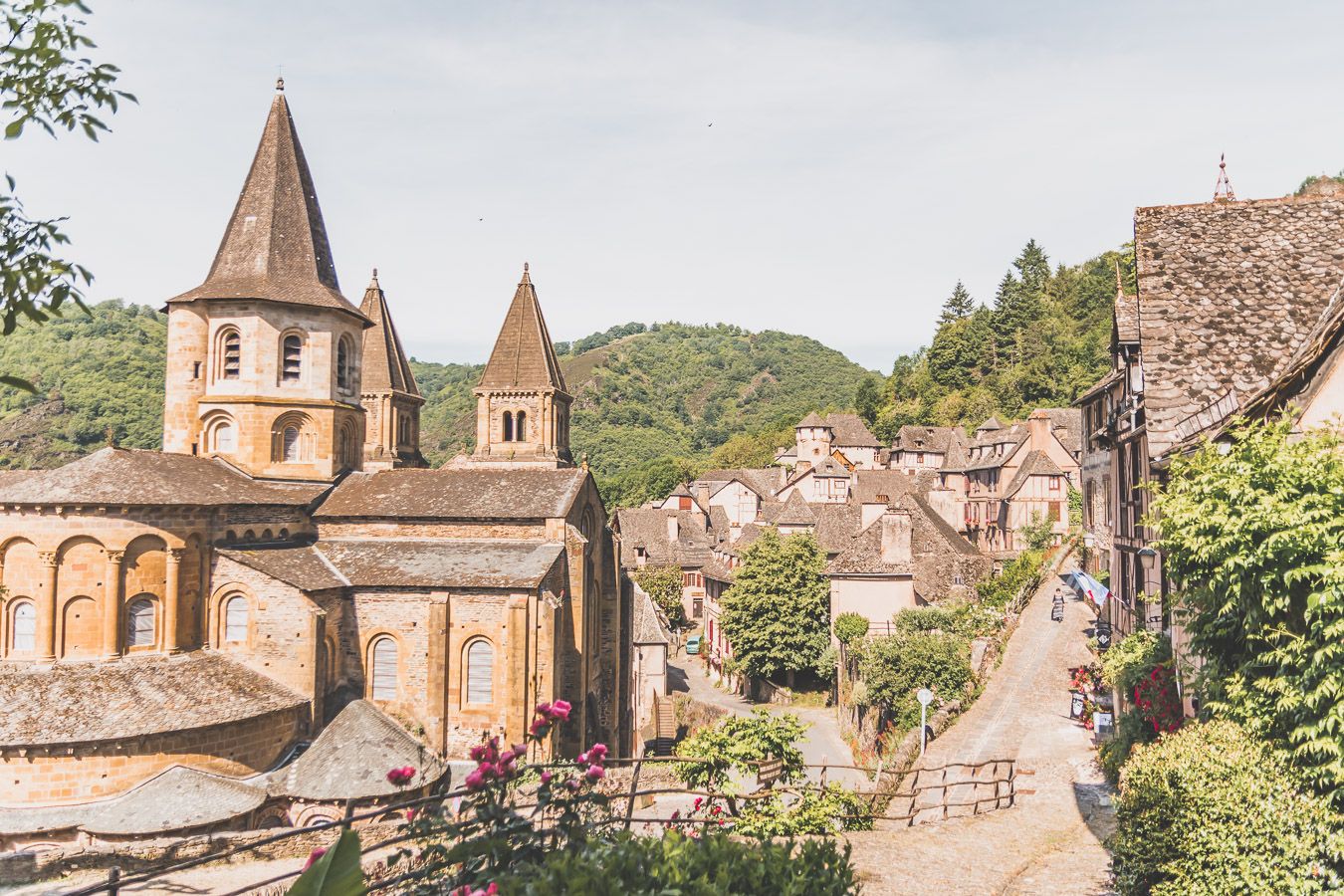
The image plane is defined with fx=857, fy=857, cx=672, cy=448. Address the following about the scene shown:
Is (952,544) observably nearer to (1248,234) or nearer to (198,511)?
(1248,234)

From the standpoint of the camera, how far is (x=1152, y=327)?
14.0 m

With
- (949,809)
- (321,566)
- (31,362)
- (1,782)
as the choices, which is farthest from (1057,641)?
(31,362)

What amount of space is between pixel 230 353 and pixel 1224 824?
29829 mm

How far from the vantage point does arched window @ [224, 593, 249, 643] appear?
24562 mm

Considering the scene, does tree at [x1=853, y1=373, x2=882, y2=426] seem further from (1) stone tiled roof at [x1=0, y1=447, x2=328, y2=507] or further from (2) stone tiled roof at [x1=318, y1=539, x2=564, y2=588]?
(1) stone tiled roof at [x1=0, y1=447, x2=328, y2=507]

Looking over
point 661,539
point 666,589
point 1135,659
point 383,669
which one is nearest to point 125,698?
point 383,669

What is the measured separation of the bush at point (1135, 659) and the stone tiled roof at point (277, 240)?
25.5m

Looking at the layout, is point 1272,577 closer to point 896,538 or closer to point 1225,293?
point 1225,293

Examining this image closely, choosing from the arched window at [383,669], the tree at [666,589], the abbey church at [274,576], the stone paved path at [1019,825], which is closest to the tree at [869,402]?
the tree at [666,589]

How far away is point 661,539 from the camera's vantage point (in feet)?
237

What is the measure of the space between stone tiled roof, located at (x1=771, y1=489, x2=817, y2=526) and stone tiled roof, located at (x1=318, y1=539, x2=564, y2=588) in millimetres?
35428

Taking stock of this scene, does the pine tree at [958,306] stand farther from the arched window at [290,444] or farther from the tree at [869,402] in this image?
the arched window at [290,444]

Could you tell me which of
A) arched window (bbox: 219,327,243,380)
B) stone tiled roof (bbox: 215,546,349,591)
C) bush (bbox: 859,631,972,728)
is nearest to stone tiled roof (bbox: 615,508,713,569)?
bush (bbox: 859,631,972,728)

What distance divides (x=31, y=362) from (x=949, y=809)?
128901mm
